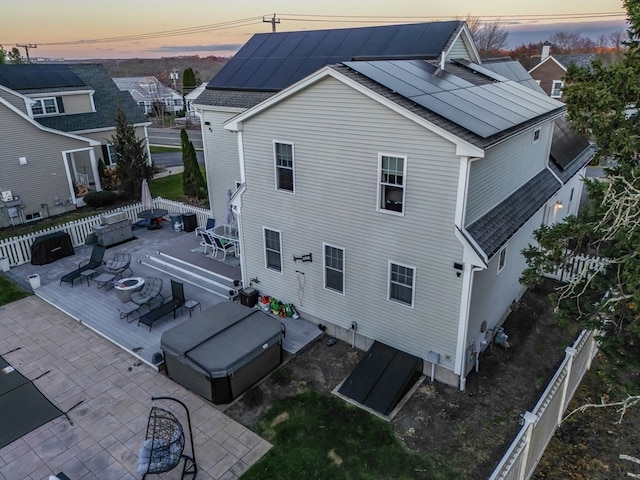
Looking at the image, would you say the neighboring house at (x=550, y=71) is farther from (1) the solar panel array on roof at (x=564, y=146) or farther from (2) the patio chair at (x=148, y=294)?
(2) the patio chair at (x=148, y=294)

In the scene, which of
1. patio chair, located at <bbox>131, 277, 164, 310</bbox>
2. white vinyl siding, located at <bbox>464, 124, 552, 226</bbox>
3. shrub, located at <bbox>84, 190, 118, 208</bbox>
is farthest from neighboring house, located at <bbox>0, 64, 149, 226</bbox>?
white vinyl siding, located at <bbox>464, 124, 552, 226</bbox>

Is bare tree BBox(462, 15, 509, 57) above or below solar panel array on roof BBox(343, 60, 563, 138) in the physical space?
above

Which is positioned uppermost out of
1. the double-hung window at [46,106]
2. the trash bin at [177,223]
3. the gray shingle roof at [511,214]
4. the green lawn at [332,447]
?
the double-hung window at [46,106]

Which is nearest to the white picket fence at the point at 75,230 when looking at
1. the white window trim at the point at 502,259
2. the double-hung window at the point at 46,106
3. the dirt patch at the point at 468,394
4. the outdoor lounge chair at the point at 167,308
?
the outdoor lounge chair at the point at 167,308

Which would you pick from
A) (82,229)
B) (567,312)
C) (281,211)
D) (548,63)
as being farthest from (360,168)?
(548,63)

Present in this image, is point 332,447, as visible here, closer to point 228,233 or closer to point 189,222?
point 228,233

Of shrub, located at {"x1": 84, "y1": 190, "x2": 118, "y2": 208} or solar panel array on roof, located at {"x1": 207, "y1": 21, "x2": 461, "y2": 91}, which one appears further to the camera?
shrub, located at {"x1": 84, "y1": 190, "x2": 118, "y2": 208}

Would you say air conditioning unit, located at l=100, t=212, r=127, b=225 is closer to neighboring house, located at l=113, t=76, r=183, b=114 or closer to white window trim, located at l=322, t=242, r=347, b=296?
white window trim, located at l=322, t=242, r=347, b=296
